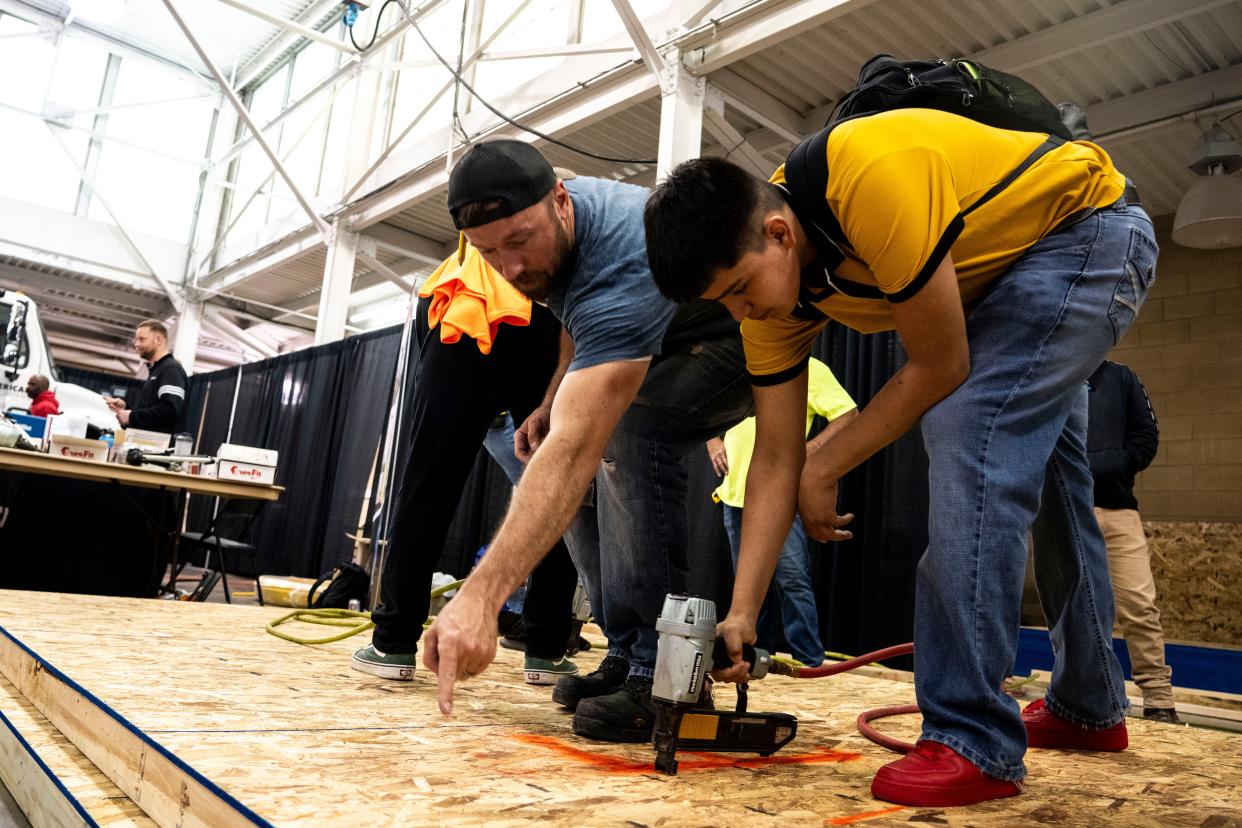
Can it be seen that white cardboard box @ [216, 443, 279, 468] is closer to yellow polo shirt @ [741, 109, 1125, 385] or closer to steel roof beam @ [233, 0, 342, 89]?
yellow polo shirt @ [741, 109, 1125, 385]

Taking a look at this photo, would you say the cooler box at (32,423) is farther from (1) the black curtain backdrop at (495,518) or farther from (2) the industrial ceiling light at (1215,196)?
(2) the industrial ceiling light at (1215,196)

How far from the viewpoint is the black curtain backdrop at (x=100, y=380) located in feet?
62.3

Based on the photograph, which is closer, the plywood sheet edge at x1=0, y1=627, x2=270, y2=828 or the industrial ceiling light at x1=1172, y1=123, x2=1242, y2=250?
the plywood sheet edge at x1=0, y1=627, x2=270, y2=828

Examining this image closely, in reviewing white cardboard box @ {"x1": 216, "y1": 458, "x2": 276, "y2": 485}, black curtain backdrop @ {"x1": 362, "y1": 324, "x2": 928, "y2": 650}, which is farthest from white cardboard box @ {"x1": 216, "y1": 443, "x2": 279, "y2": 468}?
black curtain backdrop @ {"x1": 362, "y1": 324, "x2": 928, "y2": 650}

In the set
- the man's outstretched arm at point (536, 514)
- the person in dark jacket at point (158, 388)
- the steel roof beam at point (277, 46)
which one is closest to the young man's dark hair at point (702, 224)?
the man's outstretched arm at point (536, 514)

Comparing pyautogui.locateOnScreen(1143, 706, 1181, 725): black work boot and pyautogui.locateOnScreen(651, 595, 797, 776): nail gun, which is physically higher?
pyautogui.locateOnScreen(651, 595, 797, 776): nail gun

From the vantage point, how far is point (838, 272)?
1285mm

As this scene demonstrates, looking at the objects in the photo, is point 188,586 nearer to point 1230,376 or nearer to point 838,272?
point 838,272

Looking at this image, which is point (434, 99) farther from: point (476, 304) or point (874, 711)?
point (874, 711)

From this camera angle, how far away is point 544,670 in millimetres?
2100

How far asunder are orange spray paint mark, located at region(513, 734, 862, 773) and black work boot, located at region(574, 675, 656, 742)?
0.19ft

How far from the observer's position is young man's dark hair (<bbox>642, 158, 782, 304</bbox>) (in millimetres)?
1163

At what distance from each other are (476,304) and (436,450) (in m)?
0.34

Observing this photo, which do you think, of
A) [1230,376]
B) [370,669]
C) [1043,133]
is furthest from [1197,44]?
[370,669]
